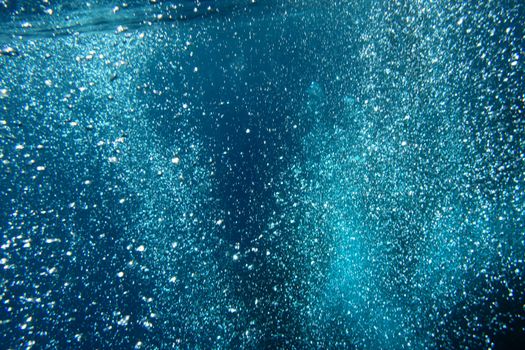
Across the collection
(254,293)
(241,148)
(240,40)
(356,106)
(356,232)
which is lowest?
(254,293)

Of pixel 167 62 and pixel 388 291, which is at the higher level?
pixel 167 62

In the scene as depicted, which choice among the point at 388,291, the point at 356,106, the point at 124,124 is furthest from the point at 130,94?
the point at 388,291

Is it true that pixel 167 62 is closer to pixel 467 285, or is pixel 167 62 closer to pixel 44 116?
pixel 44 116

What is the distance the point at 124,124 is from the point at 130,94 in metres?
0.08

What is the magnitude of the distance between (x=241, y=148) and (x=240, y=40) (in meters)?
0.30

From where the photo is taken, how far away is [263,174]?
28.8 inches

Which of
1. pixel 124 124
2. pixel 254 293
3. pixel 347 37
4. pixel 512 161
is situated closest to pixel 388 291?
pixel 254 293

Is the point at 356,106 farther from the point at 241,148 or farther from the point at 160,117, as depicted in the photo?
the point at 160,117

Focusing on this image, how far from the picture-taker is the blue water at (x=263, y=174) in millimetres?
679

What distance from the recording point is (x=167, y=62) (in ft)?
2.37

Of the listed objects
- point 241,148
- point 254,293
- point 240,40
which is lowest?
point 254,293

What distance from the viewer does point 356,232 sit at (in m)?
0.72

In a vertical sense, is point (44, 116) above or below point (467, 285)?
above

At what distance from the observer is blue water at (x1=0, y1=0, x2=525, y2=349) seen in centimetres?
68
